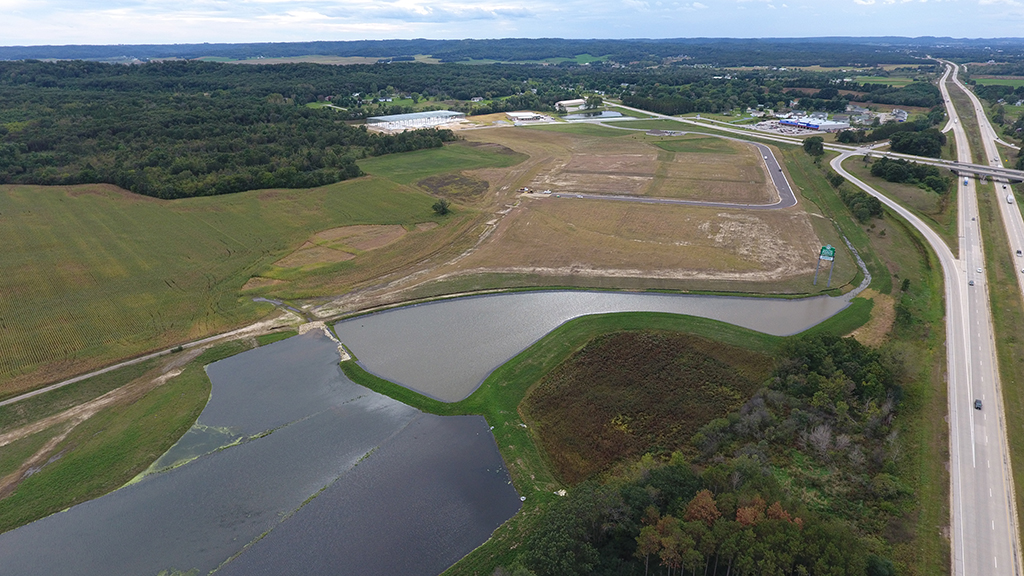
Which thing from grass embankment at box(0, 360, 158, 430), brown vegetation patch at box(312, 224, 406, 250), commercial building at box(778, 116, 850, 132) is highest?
commercial building at box(778, 116, 850, 132)

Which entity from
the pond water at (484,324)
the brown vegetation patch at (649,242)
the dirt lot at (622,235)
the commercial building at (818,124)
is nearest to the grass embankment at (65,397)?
the dirt lot at (622,235)

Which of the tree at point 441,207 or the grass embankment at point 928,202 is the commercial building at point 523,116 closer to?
the tree at point 441,207

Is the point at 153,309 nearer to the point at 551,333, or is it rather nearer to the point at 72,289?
the point at 72,289

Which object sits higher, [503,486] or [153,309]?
[153,309]

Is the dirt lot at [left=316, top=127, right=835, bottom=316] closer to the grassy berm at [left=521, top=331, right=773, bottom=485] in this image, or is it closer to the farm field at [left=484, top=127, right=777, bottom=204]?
the farm field at [left=484, top=127, right=777, bottom=204]

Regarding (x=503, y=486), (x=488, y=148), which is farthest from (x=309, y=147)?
(x=503, y=486)

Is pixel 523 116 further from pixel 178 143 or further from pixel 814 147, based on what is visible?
pixel 178 143

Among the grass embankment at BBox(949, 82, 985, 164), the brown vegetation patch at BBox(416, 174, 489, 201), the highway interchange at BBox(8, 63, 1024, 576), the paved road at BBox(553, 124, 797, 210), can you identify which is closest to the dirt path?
the highway interchange at BBox(8, 63, 1024, 576)
